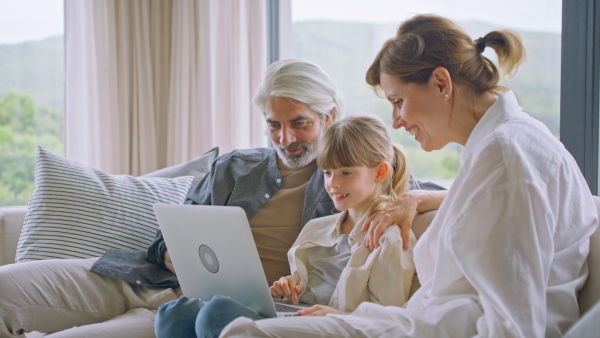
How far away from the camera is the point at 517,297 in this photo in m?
1.08

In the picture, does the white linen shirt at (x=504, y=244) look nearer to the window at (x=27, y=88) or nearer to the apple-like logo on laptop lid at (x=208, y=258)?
the apple-like logo on laptop lid at (x=208, y=258)

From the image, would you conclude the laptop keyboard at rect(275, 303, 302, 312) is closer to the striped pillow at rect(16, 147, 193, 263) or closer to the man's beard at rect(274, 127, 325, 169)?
the man's beard at rect(274, 127, 325, 169)

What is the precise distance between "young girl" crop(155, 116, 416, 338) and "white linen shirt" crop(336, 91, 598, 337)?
0.27m

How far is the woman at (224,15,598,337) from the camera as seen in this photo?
1095mm

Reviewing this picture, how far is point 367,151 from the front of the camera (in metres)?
1.80

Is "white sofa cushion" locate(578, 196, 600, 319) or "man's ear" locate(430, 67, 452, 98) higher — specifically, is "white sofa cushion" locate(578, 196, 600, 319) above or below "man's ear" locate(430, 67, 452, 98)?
below

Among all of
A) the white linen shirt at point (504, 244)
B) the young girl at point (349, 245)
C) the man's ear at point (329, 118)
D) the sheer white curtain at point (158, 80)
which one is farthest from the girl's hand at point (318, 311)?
the sheer white curtain at point (158, 80)

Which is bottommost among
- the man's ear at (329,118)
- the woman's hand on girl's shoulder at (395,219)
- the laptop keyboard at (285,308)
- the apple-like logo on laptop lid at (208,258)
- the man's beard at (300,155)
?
the laptop keyboard at (285,308)

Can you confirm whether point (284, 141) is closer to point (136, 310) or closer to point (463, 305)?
point (136, 310)

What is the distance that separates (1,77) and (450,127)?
110 inches

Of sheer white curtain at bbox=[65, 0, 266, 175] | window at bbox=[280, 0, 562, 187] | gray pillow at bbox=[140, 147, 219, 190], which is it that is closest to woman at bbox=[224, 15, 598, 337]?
window at bbox=[280, 0, 562, 187]

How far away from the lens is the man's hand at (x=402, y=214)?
5.51 feet

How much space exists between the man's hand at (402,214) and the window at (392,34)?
Answer: 806 millimetres

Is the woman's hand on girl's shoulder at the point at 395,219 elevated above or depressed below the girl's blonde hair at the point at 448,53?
below
